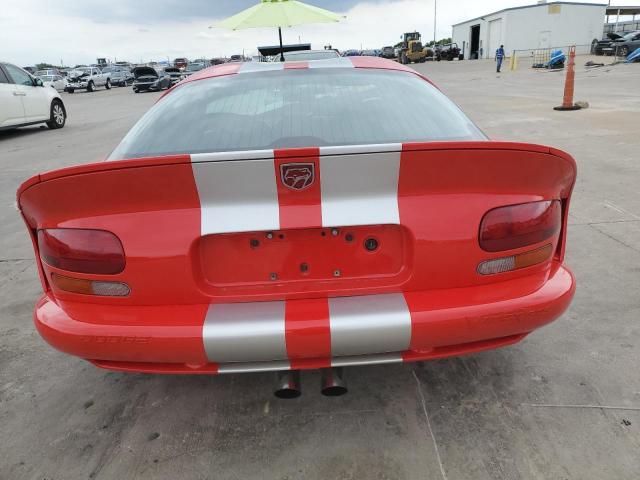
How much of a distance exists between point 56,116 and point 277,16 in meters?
6.65

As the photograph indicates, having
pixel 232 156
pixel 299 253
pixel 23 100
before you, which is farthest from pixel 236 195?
pixel 23 100

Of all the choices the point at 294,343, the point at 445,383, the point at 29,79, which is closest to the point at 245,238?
the point at 294,343

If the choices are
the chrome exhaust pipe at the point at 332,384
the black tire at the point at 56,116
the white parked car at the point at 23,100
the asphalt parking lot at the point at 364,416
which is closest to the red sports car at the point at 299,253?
the chrome exhaust pipe at the point at 332,384

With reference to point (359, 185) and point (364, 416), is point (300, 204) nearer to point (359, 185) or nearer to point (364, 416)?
point (359, 185)

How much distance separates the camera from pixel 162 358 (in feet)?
5.67

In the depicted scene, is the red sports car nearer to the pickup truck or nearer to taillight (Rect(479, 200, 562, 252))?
taillight (Rect(479, 200, 562, 252))

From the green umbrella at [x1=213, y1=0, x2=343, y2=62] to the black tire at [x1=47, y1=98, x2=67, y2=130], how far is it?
5221mm

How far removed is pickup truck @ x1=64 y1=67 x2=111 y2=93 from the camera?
32344 mm

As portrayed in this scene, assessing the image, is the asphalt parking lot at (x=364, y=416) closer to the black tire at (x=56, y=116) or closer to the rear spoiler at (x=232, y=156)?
the rear spoiler at (x=232, y=156)

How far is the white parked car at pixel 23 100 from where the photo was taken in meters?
10.8

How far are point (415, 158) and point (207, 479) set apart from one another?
4.59 ft

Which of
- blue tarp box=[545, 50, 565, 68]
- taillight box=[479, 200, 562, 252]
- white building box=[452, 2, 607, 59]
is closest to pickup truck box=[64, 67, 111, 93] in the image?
blue tarp box=[545, 50, 565, 68]

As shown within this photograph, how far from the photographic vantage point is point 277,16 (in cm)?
995

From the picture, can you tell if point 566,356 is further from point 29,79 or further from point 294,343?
point 29,79
